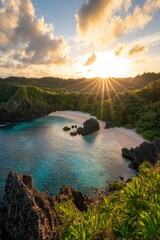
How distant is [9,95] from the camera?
154m

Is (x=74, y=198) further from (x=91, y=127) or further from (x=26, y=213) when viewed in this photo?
(x=91, y=127)

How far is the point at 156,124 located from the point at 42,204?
64.0 metres

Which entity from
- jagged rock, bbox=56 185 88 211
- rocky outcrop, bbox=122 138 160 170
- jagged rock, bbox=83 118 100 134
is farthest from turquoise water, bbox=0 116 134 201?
jagged rock, bbox=56 185 88 211

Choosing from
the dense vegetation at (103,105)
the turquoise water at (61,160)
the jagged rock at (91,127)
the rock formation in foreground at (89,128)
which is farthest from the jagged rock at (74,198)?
the jagged rock at (91,127)

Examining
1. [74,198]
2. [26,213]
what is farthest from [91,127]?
[26,213]

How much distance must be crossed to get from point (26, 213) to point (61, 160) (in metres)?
38.3

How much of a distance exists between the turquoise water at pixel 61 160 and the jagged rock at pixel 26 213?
1800 centimetres

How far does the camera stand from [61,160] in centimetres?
6041

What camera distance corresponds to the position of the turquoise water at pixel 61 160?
48869mm

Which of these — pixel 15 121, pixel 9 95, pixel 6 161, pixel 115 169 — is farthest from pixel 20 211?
pixel 9 95

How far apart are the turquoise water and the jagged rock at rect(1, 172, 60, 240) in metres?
18.0

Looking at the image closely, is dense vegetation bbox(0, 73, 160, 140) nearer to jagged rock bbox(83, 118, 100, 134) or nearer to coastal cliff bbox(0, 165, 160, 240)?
jagged rock bbox(83, 118, 100, 134)

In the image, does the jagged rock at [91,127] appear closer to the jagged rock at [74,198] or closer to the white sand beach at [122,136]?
the white sand beach at [122,136]

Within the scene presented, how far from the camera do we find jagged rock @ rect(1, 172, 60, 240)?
20.3 meters
